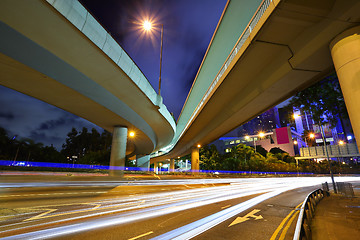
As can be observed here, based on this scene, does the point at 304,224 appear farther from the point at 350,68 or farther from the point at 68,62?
the point at 68,62

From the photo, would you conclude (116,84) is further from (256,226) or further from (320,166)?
(320,166)

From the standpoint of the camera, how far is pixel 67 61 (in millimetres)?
11422

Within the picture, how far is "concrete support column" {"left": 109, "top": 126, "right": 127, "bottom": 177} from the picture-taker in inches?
910

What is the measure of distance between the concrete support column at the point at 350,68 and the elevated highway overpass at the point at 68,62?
37.8 feet

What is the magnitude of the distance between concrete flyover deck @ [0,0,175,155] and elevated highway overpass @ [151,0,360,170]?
7.17 metres

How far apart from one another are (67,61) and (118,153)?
1486cm

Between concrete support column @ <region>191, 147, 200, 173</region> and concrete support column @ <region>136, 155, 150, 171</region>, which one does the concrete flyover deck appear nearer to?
concrete support column @ <region>191, 147, 200, 173</region>

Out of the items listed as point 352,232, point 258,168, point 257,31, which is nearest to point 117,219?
point 352,232

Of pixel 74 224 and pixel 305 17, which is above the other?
pixel 305 17

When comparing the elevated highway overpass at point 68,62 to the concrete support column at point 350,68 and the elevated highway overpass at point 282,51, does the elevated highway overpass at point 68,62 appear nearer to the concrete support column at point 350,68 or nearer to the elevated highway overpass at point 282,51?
the elevated highway overpass at point 282,51

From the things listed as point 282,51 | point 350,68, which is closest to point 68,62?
point 282,51

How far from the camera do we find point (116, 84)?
14.6 m

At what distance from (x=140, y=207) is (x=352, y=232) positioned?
9149 millimetres

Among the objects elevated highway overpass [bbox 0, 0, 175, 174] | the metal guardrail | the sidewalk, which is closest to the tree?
elevated highway overpass [bbox 0, 0, 175, 174]
